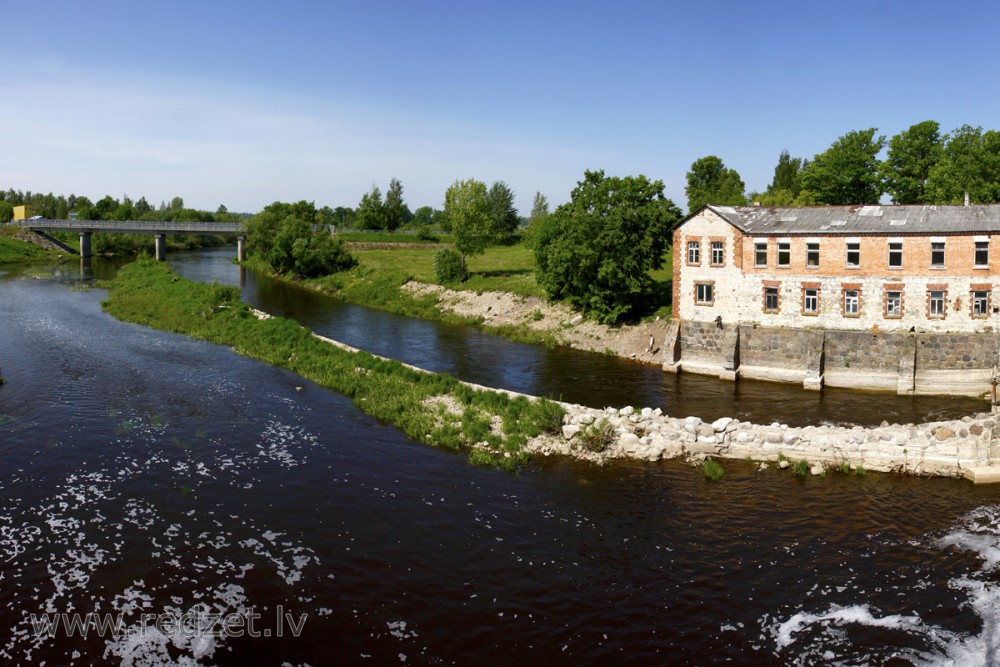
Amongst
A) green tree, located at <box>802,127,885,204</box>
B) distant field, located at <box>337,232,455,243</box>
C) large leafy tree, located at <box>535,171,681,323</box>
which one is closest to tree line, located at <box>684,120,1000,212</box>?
green tree, located at <box>802,127,885,204</box>

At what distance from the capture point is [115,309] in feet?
229

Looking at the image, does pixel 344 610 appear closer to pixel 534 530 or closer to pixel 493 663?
pixel 493 663

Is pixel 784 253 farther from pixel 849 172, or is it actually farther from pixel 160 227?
pixel 160 227

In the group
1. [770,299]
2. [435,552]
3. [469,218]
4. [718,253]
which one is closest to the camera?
[435,552]

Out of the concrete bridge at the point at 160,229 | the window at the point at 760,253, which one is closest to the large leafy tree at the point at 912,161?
the window at the point at 760,253

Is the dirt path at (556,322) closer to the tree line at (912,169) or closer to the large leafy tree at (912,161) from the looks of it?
the tree line at (912,169)

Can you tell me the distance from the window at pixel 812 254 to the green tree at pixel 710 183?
214 feet

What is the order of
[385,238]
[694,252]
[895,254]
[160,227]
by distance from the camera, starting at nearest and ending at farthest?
1. [895,254]
2. [694,252]
3. [160,227]
4. [385,238]

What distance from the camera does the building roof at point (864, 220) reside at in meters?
42.4

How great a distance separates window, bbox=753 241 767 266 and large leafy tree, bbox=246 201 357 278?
66.9 m

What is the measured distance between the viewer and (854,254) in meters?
44.3

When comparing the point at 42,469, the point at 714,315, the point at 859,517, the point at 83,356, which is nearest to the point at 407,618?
the point at 859,517

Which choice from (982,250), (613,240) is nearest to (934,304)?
(982,250)

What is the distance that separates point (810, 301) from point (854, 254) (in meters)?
3.80
